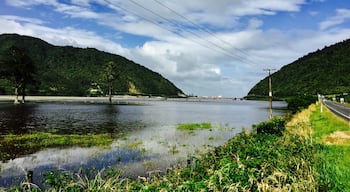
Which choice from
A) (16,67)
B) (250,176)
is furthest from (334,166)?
(16,67)

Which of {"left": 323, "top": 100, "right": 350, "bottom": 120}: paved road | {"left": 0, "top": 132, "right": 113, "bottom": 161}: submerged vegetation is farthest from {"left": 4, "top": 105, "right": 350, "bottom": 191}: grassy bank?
{"left": 323, "top": 100, "right": 350, "bottom": 120}: paved road

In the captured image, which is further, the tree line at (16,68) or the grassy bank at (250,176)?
the tree line at (16,68)

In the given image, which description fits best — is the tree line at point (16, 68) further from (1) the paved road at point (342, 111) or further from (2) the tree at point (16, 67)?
(1) the paved road at point (342, 111)

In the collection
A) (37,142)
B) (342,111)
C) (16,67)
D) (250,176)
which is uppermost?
(16,67)

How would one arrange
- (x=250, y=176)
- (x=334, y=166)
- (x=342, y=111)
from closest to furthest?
(x=250, y=176)
(x=334, y=166)
(x=342, y=111)

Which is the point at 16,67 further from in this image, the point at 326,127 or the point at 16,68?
the point at 326,127

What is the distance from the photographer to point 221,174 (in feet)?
34.5

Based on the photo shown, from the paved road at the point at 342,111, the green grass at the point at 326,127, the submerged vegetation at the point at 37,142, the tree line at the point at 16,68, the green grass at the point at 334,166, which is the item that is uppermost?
the tree line at the point at 16,68

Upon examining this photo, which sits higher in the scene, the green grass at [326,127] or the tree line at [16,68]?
the tree line at [16,68]

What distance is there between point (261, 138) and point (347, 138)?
8.13 meters

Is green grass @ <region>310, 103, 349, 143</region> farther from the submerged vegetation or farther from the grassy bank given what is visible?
the submerged vegetation

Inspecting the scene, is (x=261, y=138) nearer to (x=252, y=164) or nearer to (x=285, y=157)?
(x=285, y=157)

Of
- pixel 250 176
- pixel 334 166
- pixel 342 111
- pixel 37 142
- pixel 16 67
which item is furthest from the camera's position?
pixel 16 67

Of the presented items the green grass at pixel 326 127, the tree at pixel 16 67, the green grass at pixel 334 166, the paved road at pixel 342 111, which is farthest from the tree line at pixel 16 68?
the green grass at pixel 334 166
